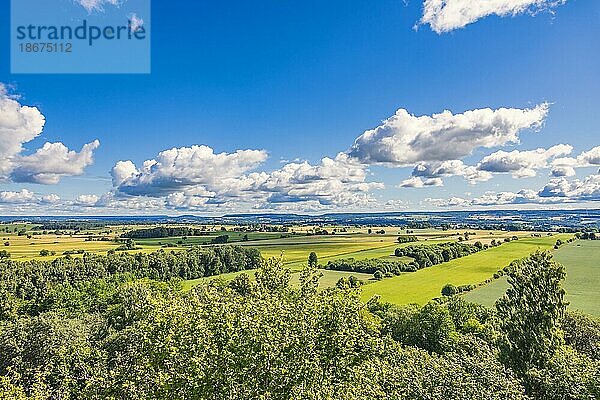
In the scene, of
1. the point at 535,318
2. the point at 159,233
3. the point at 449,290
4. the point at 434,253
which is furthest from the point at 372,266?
the point at 159,233

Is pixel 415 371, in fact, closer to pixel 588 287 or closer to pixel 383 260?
pixel 588 287

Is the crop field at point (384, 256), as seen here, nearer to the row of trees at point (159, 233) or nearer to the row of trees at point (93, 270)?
the row of trees at point (93, 270)

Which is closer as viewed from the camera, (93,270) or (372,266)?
(93,270)

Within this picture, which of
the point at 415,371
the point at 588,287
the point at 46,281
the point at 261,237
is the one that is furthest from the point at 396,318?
the point at 261,237

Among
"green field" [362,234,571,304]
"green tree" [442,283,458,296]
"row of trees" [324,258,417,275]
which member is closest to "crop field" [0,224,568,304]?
"green field" [362,234,571,304]

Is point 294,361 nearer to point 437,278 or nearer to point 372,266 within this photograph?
point 437,278

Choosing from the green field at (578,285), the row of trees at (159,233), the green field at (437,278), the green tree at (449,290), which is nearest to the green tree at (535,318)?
the green field at (578,285)
